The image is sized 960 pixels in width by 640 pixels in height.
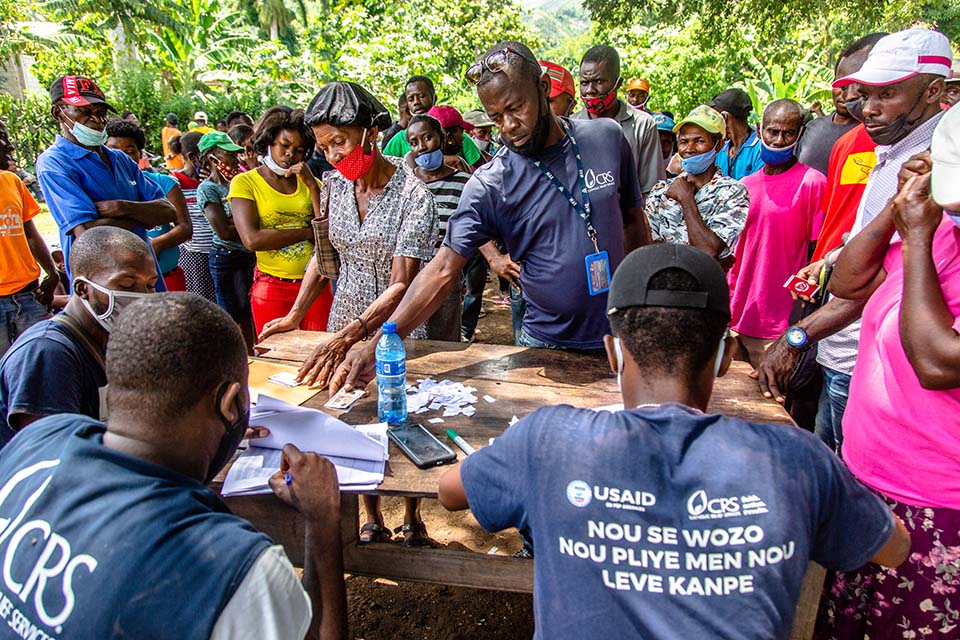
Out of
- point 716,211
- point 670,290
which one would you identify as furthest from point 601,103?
point 670,290

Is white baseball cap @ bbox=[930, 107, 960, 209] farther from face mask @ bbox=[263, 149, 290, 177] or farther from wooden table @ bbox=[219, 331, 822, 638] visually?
A: face mask @ bbox=[263, 149, 290, 177]

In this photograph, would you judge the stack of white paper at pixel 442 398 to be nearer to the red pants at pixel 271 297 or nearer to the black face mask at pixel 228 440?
the black face mask at pixel 228 440

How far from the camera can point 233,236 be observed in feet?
15.8

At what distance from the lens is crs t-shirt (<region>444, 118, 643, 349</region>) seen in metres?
2.70

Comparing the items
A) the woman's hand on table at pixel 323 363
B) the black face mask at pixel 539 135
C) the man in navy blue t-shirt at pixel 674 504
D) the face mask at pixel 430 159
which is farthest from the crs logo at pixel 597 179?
the face mask at pixel 430 159

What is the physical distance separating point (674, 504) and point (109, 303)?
1852mm

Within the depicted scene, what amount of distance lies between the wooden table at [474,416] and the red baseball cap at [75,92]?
1976 millimetres

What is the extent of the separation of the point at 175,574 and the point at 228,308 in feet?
14.1

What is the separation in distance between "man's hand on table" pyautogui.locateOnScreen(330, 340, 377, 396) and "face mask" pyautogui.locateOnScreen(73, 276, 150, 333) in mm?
783

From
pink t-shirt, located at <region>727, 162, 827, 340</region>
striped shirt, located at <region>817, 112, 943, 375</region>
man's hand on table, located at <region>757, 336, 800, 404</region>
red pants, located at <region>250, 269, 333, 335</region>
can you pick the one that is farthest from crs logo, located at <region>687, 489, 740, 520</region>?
red pants, located at <region>250, 269, 333, 335</region>

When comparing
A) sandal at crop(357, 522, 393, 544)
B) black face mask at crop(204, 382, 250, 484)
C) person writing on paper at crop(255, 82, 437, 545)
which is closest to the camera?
black face mask at crop(204, 382, 250, 484)

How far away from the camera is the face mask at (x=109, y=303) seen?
2.04 meters

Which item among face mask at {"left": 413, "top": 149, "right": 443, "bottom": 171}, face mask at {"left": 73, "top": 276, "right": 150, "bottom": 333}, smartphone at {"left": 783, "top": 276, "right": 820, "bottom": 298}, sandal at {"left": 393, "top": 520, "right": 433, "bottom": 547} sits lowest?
sandal at {"left": 393, "top": 520, "right": 433, "bottom": 547}

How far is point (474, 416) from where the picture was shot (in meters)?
2.33
